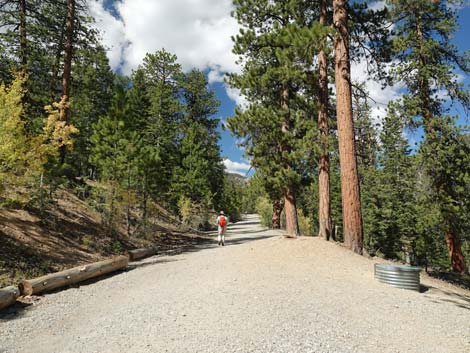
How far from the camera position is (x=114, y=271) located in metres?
9.94

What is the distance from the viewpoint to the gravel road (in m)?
4.11

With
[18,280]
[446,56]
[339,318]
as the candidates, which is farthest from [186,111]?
[339,318]

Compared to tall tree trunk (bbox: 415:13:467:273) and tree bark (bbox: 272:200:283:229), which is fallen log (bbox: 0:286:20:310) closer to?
tall tree trunk (bbox: 415:13:467:273)

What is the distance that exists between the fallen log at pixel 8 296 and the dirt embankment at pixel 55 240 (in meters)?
0.99

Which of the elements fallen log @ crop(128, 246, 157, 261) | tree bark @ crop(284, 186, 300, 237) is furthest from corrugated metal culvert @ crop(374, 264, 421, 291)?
fallen log @ crop(128, 246, 157, 261)

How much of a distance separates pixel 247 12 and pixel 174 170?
14808 millimetres

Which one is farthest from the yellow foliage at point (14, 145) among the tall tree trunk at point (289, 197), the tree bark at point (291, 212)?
the tree bark at point (291, 212)

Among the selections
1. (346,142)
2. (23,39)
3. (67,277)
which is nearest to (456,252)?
(346,142)

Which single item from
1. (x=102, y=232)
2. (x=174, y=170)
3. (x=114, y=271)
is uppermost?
(x=174, y=170)

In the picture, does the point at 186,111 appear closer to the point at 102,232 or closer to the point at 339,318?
the point at 102,232

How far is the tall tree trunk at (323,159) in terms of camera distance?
11.1 m

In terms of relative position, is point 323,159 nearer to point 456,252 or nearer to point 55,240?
point 55,240

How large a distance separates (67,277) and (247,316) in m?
5.08

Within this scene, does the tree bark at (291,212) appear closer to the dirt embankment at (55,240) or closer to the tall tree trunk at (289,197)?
the tall tree trunk at (289,197)
